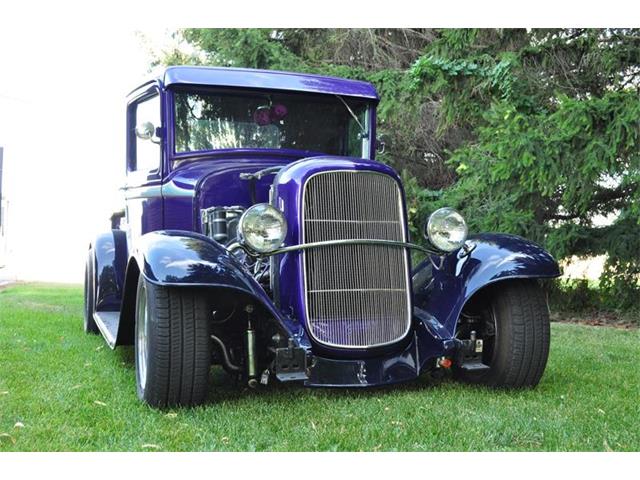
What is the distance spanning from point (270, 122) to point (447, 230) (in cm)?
150

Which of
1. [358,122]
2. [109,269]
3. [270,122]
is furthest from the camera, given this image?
[109,269]

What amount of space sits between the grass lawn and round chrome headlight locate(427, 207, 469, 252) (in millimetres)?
847

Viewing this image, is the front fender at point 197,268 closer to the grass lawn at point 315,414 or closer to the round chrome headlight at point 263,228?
the round chrome headlight at point 263,228

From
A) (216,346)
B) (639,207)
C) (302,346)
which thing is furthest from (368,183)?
(639,207)

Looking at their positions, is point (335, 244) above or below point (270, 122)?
below

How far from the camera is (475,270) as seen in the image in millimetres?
3990

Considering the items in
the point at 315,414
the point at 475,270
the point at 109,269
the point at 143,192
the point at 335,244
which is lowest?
the point at 315,414

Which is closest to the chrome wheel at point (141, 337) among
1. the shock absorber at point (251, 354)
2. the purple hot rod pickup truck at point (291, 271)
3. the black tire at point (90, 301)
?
the purple hot rod pickup truck at point (291, 271)

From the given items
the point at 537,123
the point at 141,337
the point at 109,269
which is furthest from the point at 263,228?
the point at 537,123

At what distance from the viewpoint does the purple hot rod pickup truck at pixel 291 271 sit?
3488mm

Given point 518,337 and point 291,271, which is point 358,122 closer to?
point 291,271

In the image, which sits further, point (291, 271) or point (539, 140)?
point (539, 140)

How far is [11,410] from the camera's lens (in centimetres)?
343

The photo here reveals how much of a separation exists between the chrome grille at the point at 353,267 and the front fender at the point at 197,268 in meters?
0.23
